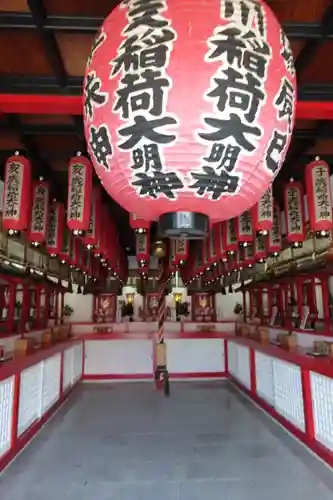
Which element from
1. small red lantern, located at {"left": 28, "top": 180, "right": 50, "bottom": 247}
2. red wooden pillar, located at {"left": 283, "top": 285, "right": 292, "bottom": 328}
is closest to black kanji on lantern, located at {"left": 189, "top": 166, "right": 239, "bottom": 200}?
small red lantern, located at {"left": 28, "top": 180, "right": 50, "bottom": 247}

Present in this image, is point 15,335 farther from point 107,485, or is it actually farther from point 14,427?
point 107,485

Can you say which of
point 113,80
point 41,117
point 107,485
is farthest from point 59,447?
point 113,80

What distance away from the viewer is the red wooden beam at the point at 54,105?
3062 millimetres

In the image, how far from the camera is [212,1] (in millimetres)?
1206

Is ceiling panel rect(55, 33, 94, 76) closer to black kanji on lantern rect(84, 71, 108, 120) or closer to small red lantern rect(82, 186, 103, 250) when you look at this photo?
black kanji on lantern rect(84, 71, 108, 120)

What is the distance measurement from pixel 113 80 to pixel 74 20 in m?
1.88

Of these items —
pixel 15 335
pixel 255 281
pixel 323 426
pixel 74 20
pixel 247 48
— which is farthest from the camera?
pixel 255 281

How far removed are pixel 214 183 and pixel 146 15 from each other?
639 mm

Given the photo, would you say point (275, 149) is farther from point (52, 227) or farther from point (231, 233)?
point (231, 233)

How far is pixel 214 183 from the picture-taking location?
121cm

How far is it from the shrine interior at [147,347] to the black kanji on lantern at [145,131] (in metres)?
0.08

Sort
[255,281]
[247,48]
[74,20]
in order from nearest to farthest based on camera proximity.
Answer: [247,48] → [74,20] → [255,281]

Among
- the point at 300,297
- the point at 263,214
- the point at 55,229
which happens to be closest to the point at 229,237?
the point at 263,214

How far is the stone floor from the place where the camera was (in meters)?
3.03
